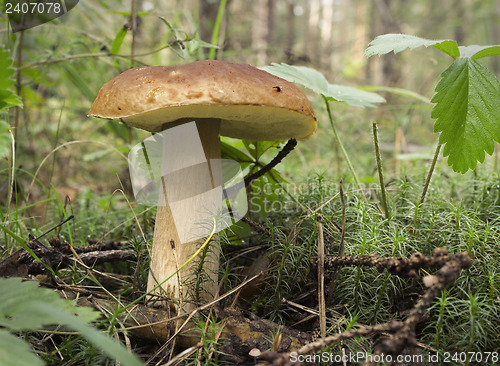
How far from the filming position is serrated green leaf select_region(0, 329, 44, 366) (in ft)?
2.61

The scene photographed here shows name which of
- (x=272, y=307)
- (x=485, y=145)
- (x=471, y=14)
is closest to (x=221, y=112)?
(x=272, y=307)

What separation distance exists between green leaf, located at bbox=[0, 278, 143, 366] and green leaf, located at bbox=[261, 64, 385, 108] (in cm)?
126

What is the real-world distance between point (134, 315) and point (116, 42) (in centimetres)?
173

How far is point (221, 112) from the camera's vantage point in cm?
151

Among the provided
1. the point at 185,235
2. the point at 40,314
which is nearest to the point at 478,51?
the point at 185,235

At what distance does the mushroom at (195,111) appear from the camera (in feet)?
4.21

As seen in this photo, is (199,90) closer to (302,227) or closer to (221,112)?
(221,112)

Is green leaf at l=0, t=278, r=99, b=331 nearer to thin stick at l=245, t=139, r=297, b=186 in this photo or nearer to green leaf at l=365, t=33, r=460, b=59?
thin stick at l=245, t=139, r=297, b=186

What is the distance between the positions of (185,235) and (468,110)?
137cm

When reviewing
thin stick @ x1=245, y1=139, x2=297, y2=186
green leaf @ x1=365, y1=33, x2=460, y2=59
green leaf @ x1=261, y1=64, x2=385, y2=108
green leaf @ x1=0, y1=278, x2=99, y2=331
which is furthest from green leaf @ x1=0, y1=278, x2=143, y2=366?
green leaf @ x1=365, y1=33, x2=460, y2=59

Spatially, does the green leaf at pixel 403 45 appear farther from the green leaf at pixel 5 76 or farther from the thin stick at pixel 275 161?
the green leaf at pixel 5 76

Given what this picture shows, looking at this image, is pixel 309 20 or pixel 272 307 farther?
pixel 309 20

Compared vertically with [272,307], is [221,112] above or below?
above

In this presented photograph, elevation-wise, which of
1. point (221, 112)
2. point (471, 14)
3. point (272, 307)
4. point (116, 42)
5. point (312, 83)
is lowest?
point (272, 307)
